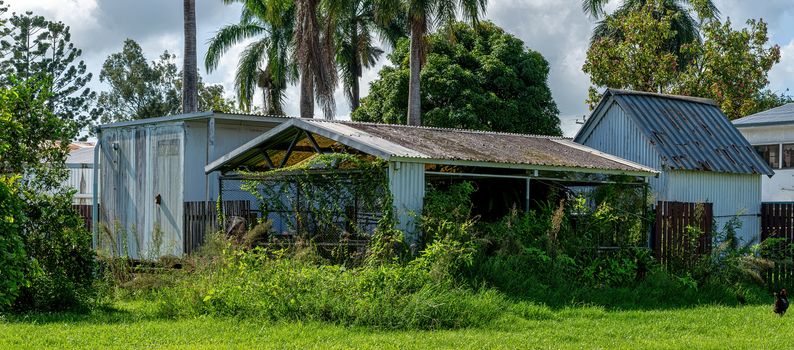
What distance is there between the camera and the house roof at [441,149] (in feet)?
52.9

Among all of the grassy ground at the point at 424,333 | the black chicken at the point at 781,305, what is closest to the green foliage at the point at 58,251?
the grassy ground at the point at 424,333

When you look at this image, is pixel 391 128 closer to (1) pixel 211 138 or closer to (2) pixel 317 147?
(2) pixel 317 147

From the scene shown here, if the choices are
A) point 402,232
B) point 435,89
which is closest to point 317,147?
point 402,232

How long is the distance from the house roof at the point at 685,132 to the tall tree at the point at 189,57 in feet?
36.3

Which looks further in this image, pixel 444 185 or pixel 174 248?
pixel 174 248

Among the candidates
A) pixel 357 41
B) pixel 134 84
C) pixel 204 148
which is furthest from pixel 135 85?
pixel 204 148

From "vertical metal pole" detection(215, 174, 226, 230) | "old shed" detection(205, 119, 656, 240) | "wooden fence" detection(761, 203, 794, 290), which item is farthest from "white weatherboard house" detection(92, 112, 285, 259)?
"wooden fence" detection(761, 203, 794, 290)

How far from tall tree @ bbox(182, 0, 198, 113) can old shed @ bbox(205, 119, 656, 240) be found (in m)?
8.68

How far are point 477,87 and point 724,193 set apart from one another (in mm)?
15833

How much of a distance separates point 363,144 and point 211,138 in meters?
4.74

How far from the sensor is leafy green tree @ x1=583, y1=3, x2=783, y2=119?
3669 cm

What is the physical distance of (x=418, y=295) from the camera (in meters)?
13.4

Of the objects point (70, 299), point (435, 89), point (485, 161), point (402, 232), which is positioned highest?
point (435, 89)

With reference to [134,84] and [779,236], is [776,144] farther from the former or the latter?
[134,84]
